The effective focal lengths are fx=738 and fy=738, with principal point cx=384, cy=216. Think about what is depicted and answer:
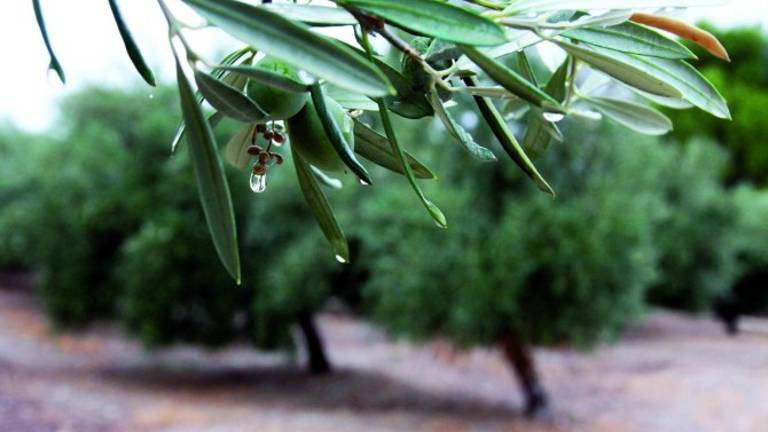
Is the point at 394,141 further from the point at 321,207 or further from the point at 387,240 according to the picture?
the point at 387,240

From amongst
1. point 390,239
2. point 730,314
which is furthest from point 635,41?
point 730,314

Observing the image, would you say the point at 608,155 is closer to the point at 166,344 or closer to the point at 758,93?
the point at 166,344

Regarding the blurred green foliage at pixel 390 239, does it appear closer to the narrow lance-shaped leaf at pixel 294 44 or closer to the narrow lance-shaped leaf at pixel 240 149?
the narrow lance-shaped leaf at pixel 240 149

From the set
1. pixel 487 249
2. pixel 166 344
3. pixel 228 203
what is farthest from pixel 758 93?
pixel 228 203

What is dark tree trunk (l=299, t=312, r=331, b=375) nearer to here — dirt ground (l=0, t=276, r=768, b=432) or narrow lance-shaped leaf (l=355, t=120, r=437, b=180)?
dirt ground (l=0, t=276, r=768, b=432)

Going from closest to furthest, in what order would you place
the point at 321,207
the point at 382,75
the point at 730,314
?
the point at 382,75 < the point at 321,207 < the point at 730,314

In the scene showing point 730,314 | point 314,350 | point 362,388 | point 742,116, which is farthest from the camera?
point 742,116

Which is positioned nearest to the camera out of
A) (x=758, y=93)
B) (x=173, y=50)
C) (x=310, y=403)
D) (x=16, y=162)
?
(x=173, y=50)
